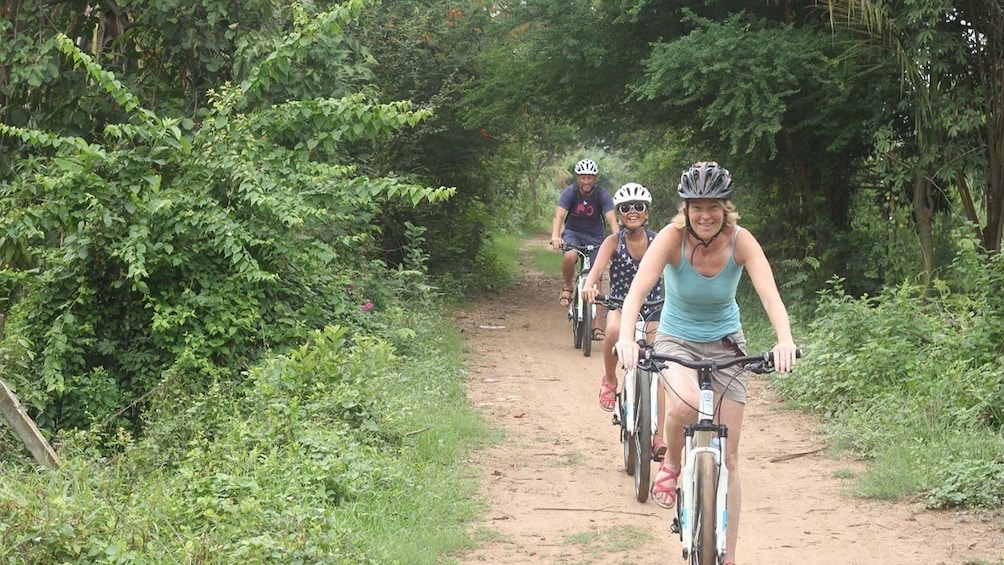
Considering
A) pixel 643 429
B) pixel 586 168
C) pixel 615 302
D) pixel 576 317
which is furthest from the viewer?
pixel 576 317

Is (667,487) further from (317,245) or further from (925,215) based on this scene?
(925,215)

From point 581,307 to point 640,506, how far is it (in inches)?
262

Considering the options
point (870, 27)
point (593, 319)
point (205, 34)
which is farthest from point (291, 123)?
point (870, 27)

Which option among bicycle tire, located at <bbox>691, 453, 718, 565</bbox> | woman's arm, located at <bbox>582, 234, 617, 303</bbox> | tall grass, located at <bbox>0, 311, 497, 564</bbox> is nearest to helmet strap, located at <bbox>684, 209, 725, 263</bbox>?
bicycle tire, located at <bbox>691, 453, 718, 565</bbox>

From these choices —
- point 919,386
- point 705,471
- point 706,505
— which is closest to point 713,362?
point 705,471

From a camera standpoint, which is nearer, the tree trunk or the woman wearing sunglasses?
the woman wearing sunglasses

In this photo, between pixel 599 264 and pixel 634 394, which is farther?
pixel 599 264

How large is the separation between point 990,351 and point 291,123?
6054 mm

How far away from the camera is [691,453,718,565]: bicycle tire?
5129 mm

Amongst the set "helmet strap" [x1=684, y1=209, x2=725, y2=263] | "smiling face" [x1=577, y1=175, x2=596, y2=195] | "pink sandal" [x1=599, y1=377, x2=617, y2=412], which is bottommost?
"pink sandal" [x1=599, y1=377, x2=617, y2=412]

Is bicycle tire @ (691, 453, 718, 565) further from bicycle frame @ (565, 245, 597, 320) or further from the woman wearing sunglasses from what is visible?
bicycle frame @ (565, 245, 597, 320)

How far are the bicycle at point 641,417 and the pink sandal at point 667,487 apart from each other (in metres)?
1.35

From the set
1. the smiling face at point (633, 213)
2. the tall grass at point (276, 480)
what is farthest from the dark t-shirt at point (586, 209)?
the smiling face at point (633, 213)

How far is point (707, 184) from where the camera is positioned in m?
5.45
